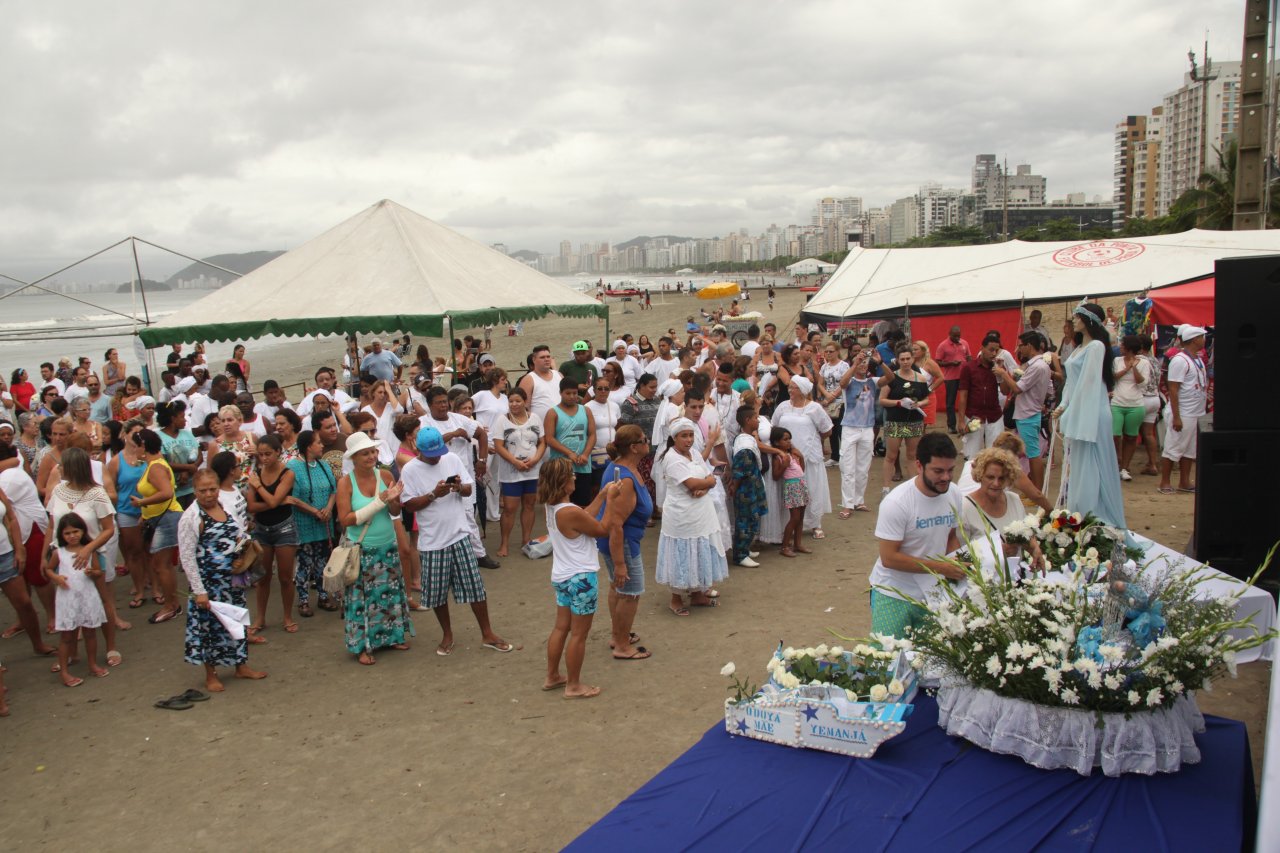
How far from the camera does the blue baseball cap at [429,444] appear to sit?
650 cm

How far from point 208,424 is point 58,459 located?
4.05ft

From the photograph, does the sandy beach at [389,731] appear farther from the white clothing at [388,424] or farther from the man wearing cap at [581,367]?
the man wearing cap at [581,367]

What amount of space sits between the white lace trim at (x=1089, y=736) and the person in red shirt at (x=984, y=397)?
7.28 metres

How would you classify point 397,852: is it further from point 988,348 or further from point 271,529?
point 988,348

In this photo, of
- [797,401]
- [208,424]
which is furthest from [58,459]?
[797,401]

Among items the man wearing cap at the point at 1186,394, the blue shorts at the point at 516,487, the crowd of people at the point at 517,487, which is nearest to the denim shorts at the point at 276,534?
the crowd of people at the point at 517,487

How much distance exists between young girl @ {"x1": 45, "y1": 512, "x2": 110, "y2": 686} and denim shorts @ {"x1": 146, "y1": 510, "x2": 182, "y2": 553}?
35.0 inches

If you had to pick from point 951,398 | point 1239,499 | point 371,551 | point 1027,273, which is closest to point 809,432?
point 1239,499

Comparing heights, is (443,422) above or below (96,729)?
above

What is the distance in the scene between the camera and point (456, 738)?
206 inches

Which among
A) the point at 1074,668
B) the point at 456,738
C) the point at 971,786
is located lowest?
the point at 456,738

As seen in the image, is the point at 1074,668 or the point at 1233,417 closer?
the point at 1074,668

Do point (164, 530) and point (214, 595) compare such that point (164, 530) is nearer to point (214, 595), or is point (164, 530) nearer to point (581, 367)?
point (214, 595)

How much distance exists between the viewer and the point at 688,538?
6.95 m
